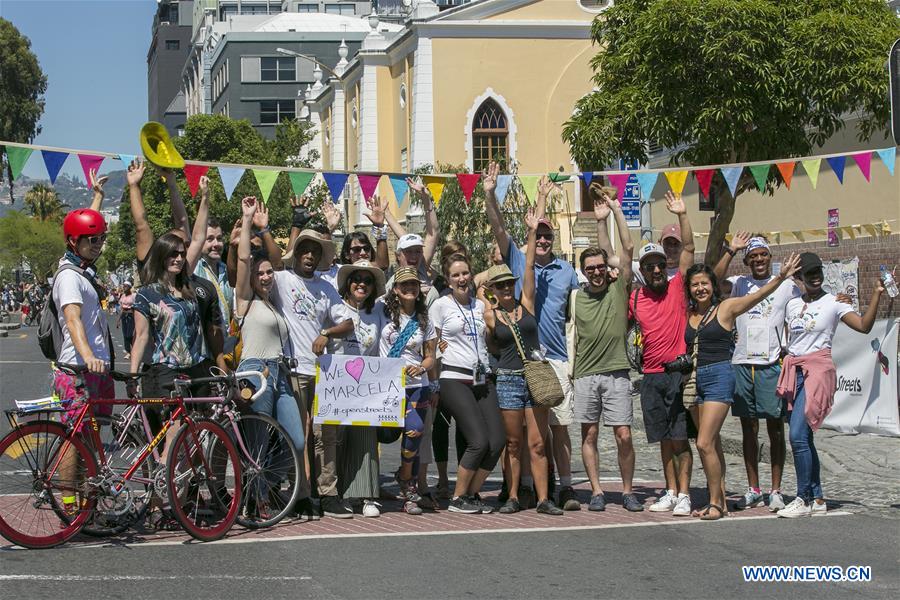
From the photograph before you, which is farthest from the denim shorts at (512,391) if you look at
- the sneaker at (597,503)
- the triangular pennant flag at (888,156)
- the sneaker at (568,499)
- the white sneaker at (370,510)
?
the triangular pennant flag at (888,156)

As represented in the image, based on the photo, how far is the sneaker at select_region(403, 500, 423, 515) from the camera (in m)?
9.74

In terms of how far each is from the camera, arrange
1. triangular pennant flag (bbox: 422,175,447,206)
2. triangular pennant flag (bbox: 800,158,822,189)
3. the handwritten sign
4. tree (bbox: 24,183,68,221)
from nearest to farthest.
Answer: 1. the handwritten sign
2. triangular pennant flag (bbox: 422,175,447,206)
3. triangular pennant flag (bbox: 800,158,822,189)
4. tree (bbox: 24,183,68,221)

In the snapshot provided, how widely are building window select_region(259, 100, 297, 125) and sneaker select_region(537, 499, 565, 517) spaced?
298 ft

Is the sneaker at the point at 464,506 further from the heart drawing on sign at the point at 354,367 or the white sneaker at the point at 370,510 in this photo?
the heart drawing on sign at the point at 354,367

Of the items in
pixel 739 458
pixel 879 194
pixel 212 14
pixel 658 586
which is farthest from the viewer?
pixel 212 14

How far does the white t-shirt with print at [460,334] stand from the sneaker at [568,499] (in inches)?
45.0

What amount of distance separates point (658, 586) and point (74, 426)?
3664mm

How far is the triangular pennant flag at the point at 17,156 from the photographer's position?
441 inches

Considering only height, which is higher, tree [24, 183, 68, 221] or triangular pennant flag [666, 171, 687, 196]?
tree [24, 183, 68, 221]

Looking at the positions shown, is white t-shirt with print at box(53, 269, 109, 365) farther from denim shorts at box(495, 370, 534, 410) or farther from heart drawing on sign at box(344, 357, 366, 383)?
denim shorts at box(495, 370, 534, 410)

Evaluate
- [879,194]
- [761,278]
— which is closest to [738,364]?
[761,278]

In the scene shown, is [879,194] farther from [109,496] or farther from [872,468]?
[109,496]

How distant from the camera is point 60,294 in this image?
331 inches

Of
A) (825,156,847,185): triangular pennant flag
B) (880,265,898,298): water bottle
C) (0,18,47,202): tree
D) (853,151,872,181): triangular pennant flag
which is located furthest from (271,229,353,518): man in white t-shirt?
(0,18,47,202): tree
